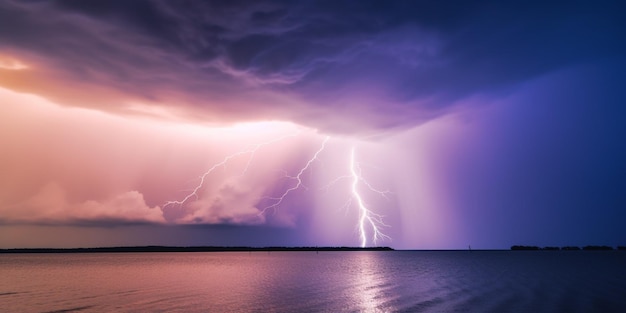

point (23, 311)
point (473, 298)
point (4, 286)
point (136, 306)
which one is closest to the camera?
point (23, 311)

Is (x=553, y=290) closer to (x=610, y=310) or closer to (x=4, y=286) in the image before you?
(x=610, y=310)

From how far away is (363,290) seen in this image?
35.3m

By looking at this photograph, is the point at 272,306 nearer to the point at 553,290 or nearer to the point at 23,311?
the point at 23,311

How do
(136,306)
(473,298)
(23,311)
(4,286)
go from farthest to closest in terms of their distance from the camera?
(4,286), (473,298), (136,306), (23,311)

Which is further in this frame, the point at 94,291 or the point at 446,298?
the point at 94,291

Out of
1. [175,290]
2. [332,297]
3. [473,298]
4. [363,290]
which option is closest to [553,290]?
[473,298]

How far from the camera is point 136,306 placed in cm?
2547

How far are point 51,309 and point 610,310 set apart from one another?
106 ft

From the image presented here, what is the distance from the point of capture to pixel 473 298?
28.9m

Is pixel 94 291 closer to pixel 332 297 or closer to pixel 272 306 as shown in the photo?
pixel 272 306

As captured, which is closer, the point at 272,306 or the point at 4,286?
the point at 272,306

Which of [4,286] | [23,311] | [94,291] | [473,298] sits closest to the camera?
[23,311]

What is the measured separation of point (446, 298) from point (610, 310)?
9301 millimetres

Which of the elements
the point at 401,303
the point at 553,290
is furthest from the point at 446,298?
the point at 553,290
